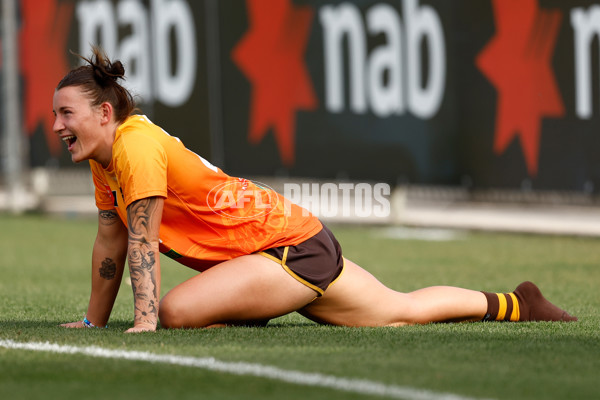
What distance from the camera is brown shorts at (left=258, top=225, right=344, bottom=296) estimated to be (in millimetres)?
5367

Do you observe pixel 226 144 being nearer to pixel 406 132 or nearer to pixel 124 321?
pixel 406 132

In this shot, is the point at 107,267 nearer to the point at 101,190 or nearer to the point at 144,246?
the point at 101,190

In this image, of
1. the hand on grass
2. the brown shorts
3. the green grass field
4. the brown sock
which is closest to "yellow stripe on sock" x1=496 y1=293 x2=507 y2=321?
the brown sock

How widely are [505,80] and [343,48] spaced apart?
1874mm

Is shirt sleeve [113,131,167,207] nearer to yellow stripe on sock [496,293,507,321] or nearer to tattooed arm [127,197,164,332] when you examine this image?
tattooed arm [127,197,164,332]

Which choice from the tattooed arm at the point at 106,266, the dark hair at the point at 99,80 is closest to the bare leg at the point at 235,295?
the tattooed arm at the point at 106,266

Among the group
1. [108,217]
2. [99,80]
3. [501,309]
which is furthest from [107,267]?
[501,309]

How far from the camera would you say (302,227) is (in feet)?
18.1

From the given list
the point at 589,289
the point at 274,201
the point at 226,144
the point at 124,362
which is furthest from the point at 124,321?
the point at 226,144

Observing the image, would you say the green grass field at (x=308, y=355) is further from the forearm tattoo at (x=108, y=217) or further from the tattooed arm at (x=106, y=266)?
the forearm tattoo at (x=108, y=217)

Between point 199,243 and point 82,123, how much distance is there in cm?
76

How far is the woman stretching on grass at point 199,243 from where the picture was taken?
5.16m

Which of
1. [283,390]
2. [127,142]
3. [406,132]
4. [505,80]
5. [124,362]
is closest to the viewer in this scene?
[283,390]

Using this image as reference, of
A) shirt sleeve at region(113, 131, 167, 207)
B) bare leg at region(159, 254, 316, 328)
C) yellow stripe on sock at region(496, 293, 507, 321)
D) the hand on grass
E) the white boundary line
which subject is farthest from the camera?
yellow stripe on sock at region(496, 293, 507, 321)
